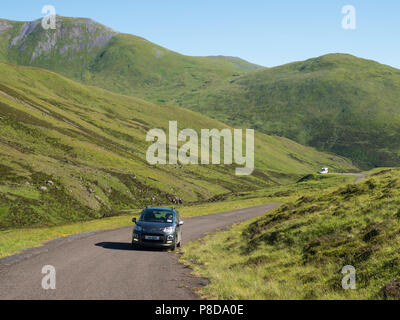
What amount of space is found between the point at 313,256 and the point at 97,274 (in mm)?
8661

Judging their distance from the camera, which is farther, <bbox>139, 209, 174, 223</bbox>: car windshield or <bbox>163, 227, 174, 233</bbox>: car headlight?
<bbox>139, 209, 174, 223</bbox>: car windshield

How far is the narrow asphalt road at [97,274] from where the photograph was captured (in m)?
11.6

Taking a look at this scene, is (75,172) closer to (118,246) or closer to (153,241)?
(118,246)

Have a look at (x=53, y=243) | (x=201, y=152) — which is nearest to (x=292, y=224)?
(x=53, y=243)

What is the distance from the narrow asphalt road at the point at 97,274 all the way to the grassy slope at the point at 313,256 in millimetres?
1359

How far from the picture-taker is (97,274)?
14.6m

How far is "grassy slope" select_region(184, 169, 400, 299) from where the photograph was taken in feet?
39.8

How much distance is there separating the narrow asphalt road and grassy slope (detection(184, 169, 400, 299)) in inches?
53.5

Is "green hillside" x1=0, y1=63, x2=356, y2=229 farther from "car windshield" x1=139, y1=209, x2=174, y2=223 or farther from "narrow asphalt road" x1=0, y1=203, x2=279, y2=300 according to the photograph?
"narrow asphalt road" x1=0, y1=203, x2=279, y2=300

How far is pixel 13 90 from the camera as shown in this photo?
13662cm

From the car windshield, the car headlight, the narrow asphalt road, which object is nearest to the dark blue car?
the car headlight

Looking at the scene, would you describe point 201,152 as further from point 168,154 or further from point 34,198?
point 34,198

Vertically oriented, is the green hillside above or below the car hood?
above

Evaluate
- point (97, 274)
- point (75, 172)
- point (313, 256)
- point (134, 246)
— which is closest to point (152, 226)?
point (134, 246)
